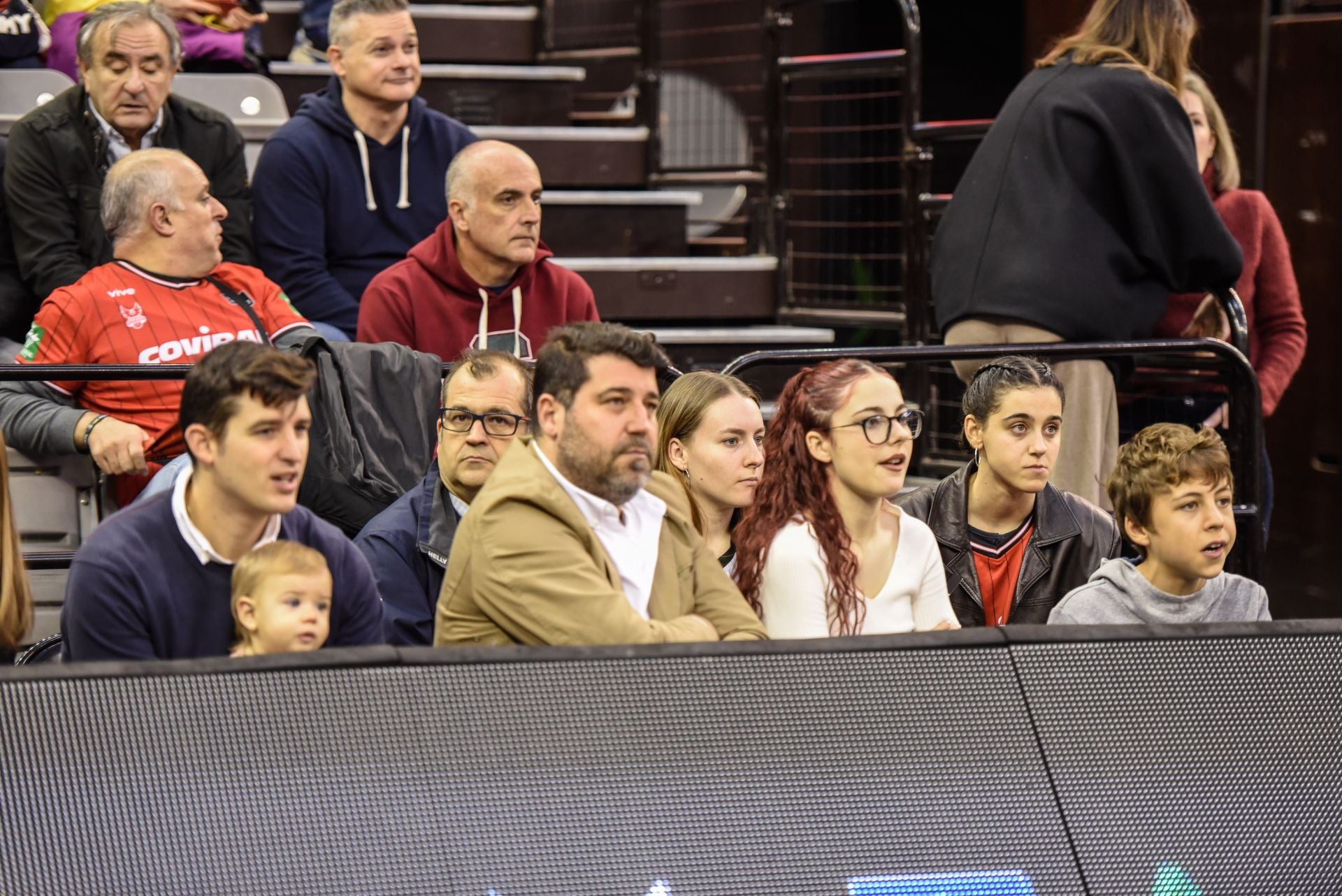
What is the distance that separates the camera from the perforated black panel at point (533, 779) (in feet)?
6.81

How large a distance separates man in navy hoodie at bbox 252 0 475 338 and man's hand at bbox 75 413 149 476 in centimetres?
110

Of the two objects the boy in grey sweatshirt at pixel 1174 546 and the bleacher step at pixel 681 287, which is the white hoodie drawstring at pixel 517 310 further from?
the boy in grey sweatshirt at pixel 1174 546

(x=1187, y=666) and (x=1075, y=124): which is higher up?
(x=1075, y=124)

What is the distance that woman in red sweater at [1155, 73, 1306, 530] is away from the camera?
473 centimetres

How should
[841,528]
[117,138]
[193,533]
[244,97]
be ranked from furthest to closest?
[244,97]
[117,138]
[841,528]
[193,533]

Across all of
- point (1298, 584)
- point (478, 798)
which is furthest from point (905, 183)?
point (478, 798)

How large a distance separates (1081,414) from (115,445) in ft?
7.23

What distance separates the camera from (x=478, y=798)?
7.07 feet

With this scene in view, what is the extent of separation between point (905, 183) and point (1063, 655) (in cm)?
332

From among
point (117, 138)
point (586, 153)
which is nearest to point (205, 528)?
point (117, 138)

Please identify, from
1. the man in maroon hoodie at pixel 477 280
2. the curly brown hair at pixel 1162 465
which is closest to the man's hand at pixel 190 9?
the man in maroon hoodie at pixel 477 280

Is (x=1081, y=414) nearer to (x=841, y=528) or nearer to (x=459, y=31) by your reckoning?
(x=841, y=528)

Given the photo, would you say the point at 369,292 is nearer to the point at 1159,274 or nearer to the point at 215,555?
the point at 215,555

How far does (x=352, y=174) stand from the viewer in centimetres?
486
